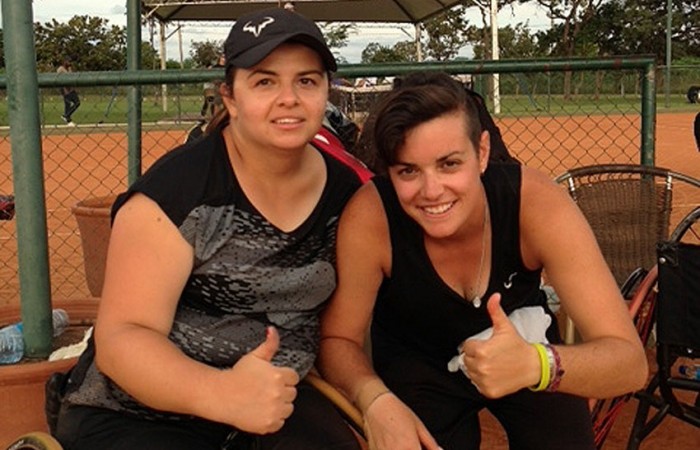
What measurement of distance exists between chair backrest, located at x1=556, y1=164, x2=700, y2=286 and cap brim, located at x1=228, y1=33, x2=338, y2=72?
195cm

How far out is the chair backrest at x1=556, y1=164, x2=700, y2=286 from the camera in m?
3.79

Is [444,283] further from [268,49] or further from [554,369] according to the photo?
[268,49]

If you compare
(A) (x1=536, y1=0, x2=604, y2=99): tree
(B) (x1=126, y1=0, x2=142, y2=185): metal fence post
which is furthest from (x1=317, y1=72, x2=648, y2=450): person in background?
(A) (x1=536, y1=0, x2=604, y2=99): tree

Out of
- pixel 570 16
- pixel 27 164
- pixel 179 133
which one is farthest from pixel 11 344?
pixel 570 16

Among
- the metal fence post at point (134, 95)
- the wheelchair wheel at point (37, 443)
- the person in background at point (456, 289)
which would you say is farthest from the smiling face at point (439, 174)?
the metal fence post at point (134, 95)

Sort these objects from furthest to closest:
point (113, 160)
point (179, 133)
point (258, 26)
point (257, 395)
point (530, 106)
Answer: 1. point (530, 106)
2. point (179, 133)
3. point (113, 160)
4. point (258, 26)
5. point (257, 395)

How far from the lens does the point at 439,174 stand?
2.16 metres

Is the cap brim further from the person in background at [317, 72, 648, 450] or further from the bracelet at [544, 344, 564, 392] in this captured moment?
the bracelet at [544, 344, 564, 392]

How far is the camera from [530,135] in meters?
22.0

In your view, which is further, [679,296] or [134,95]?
[134,95]

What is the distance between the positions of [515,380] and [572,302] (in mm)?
349

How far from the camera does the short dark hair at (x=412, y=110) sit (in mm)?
2137

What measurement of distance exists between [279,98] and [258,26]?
0.17m

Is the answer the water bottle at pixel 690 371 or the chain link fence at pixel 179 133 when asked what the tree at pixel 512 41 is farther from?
the water bottle at pixel 690 371
